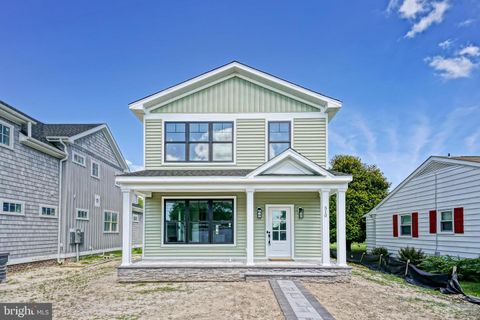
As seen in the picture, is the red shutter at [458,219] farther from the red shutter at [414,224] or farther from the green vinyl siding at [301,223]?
the green vinyl siding at [301,223]

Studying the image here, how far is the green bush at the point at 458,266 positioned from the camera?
1131 centimetres

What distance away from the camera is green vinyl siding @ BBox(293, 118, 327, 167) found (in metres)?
13.4

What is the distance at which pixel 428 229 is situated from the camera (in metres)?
14.8

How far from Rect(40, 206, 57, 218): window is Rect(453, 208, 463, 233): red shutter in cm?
1476

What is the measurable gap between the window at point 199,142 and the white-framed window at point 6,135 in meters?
5.27

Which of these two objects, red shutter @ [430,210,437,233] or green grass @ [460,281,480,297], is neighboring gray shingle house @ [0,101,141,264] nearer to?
green grass @ [460,281,480,297]

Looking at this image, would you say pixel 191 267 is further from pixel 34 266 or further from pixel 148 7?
pixel 148 7

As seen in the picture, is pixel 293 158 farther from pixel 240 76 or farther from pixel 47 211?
pixel 47 211

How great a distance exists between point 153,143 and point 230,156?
104 inches

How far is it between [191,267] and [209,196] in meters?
2.71

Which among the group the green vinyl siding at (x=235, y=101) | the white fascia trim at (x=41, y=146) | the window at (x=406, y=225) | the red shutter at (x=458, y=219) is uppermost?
the green vinyl siding at (x=235, y=101)

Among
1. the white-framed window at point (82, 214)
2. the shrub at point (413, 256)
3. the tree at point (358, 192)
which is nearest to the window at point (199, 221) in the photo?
the shrub at point (413, 256)

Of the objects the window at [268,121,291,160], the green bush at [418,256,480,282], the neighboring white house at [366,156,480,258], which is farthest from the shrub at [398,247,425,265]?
the window at [268,121,291,160]

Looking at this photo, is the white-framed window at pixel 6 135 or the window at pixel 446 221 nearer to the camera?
the white-framed window at pixel 6 135
